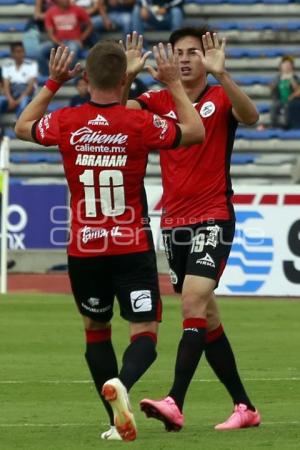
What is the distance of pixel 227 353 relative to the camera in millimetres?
8562

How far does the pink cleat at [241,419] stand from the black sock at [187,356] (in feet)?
1.12

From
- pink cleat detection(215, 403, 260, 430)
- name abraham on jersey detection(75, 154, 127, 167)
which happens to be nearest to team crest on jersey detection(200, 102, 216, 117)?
name abraham on jersey detection(75, 154, 127, 167)

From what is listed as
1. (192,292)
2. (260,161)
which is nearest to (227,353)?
(192,292)

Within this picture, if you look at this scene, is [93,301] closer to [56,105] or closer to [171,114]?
[171,114]

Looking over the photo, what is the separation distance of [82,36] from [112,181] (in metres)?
17.1

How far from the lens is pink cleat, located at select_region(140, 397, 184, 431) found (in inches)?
305

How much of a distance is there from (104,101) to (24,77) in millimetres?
16915

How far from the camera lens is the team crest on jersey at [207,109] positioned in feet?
28.5

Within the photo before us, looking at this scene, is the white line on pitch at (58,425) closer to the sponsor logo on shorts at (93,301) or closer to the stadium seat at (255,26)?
the sponsor logo on shorts at (93,301)

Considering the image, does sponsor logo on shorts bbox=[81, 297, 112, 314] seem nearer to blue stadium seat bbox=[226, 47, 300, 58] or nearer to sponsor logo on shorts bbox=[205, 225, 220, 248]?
sponsor logo on shorts bbox=[205, 225, 220, 248]

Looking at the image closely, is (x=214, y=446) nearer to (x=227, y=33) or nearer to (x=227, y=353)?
(x=227, y=353)

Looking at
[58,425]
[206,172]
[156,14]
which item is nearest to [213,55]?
[206,172]

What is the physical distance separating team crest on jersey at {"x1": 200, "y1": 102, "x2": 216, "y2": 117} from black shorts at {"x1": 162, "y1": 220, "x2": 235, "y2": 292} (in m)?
0.68

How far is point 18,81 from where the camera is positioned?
2428 centimetres
